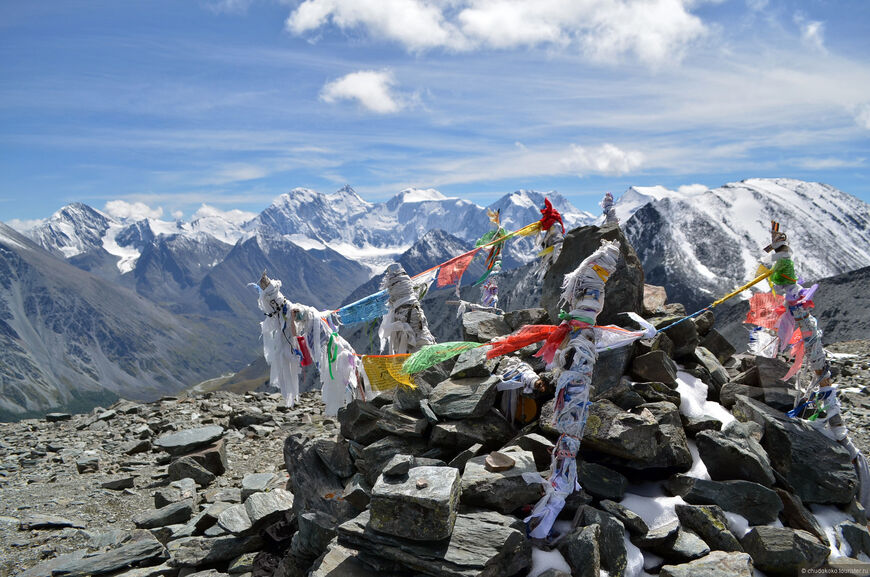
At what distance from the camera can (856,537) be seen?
952 centimetres

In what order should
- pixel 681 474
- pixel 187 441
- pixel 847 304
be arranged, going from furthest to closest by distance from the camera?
pixel 847 304 → pixel 187 441 → pixel 681 474

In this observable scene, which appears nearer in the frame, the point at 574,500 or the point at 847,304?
the point at 574,500

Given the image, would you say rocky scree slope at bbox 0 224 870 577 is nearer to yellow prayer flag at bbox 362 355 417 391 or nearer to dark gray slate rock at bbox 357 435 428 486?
dark gray slate rock at bbox 357 435 428 486

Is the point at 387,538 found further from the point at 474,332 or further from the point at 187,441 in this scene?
the point at 187,441

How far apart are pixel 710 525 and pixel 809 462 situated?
10.6 feet

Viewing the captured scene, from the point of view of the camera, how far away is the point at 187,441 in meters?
19.4

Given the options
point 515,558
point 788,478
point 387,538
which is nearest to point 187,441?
point 387,538

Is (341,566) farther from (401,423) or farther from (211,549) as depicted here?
(211,549)

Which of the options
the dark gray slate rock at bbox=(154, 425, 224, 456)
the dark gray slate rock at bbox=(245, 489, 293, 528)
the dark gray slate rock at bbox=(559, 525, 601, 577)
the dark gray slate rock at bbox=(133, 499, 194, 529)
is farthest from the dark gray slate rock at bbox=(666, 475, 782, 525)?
the dark gray slate rock at bbox=(154, 425, 224, 456)

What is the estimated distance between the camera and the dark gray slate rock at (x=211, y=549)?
37.6 ft

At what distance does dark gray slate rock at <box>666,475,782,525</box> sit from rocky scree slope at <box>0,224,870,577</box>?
0.10ft

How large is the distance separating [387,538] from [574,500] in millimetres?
3381

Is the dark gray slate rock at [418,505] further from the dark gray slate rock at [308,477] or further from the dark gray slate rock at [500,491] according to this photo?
the dark gray slate rock at [308,477]

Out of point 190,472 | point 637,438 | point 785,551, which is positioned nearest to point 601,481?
point 637,438
